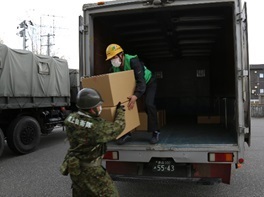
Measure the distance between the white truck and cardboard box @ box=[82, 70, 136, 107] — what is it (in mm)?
670

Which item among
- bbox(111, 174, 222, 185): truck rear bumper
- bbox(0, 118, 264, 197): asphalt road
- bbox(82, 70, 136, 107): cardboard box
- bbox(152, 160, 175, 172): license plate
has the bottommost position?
bbox(0, 118, 264, 197): asphalt road

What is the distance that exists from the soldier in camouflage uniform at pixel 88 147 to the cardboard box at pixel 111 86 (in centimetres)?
64

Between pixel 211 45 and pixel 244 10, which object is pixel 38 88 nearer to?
pixel 211 45

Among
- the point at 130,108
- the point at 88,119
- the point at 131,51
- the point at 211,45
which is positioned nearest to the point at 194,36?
the point at 211,45

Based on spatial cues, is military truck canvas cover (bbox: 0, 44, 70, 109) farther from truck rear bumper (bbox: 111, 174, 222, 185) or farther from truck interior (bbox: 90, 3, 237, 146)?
truck rear bumper (bbox: 111, 174, 222, 185)

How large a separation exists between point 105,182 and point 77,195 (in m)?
0.32

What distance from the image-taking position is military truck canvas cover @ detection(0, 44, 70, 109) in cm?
723

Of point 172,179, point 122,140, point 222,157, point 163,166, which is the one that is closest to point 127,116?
point 122,140

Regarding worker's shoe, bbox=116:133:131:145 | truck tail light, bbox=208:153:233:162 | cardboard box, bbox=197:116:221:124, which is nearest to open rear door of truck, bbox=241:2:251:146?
truck tail light, bbox=208:153:233:162

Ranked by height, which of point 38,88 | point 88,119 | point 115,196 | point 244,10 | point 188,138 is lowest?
point 115,196

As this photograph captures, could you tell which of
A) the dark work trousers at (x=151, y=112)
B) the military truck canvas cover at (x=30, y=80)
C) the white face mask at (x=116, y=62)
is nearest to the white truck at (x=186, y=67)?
the dark work trousers at (x=151, y=112)

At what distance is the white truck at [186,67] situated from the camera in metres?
3.63

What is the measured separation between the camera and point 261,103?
20.4 metres

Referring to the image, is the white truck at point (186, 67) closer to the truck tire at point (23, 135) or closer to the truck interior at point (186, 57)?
the truck interior at point (186, 57)
